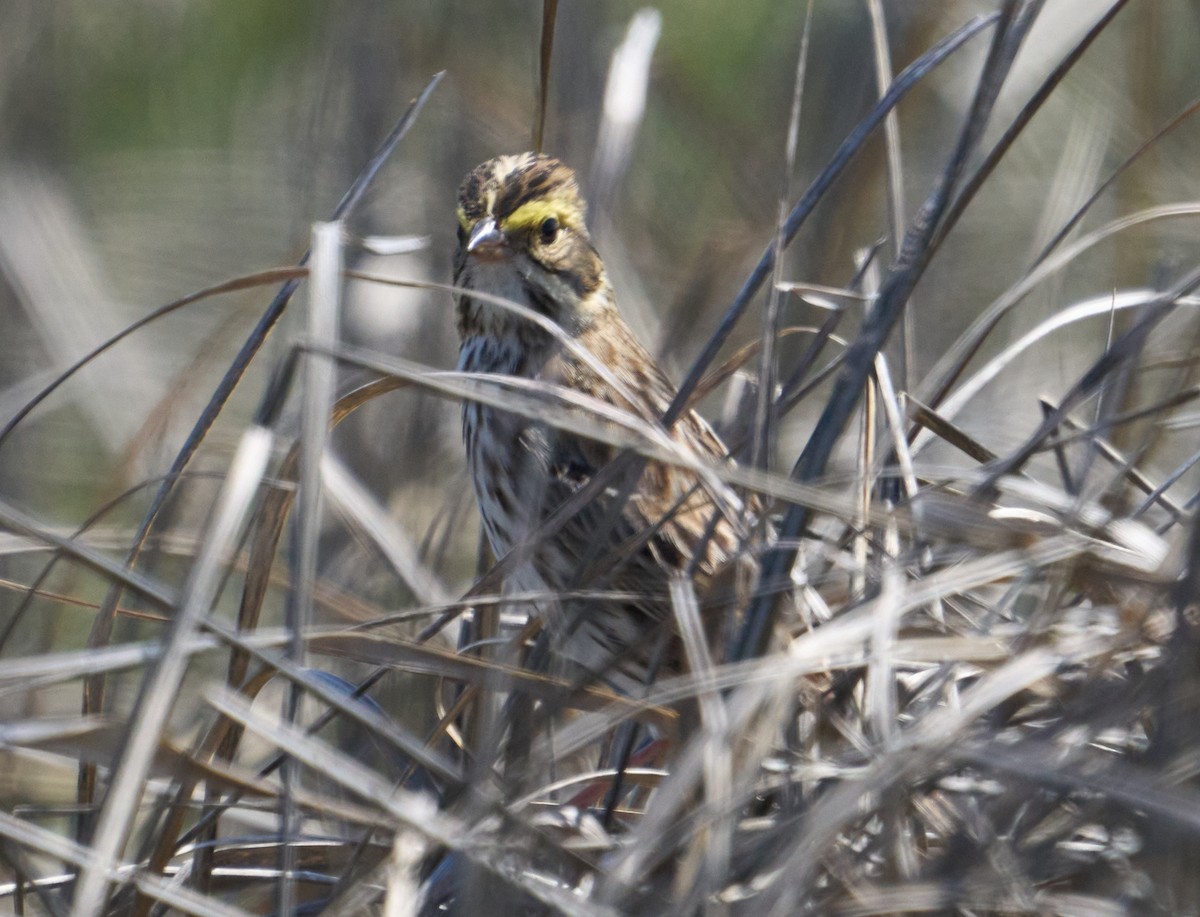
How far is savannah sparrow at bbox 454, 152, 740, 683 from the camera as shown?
272 cm

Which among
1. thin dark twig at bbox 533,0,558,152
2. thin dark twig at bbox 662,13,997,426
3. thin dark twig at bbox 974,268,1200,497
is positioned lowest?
thin dark twig at bbox 974,268,1200,497

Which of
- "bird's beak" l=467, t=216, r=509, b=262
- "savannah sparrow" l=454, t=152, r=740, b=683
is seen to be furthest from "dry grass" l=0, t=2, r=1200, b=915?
"bird's beak" l=467, t=216, r=509, b=262

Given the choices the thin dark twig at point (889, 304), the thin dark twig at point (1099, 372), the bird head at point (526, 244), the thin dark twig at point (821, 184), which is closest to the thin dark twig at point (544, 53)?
the bird head at point (526, 244)

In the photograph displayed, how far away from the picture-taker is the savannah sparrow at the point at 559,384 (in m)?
2.72

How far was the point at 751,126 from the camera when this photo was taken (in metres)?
5.02

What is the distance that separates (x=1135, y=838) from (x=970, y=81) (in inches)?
134

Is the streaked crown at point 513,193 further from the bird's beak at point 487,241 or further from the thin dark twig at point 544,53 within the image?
the thin dark twig at point 544,53

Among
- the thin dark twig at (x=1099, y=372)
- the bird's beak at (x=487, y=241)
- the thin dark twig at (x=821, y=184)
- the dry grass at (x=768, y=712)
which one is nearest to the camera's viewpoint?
the dry grass at (x=768, y=712)

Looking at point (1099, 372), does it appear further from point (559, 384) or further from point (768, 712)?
point (559, 384)

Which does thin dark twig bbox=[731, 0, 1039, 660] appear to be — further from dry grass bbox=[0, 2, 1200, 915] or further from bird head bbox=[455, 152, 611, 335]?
bird head bbox=[455, 152, 611, 335]

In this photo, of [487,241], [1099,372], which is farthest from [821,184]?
[487,241]

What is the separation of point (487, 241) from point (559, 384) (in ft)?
1.03

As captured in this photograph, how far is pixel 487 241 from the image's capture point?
290 cm

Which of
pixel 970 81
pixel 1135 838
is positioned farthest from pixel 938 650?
pixel 970 81
